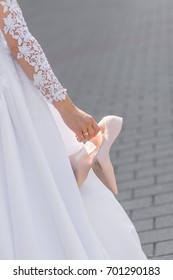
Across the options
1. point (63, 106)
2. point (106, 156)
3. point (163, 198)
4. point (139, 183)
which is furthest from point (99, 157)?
point (139, 183)

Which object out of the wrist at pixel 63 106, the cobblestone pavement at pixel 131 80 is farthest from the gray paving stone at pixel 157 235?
the wrist at pixel 63 106

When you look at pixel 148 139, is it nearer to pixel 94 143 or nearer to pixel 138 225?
pixel 138 225

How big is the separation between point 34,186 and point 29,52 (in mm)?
507

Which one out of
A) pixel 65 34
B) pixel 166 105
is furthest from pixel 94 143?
pixel 65 34

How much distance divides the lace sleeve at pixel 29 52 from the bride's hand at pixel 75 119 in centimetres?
3

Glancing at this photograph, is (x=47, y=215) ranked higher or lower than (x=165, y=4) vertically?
lower

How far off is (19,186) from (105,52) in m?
9.00

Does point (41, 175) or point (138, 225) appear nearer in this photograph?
point (41, 175)

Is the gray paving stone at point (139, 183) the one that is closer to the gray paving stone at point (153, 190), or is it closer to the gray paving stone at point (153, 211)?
the gray paving stone at point (153, 190)

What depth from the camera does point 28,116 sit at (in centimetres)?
318

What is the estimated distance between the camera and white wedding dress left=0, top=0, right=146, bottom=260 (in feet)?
10.2

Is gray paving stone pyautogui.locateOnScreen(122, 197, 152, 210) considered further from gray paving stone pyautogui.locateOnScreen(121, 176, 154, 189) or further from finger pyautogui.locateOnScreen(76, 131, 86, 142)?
finger pyautogui.locateOnScreen(76, 131, 86, 142)

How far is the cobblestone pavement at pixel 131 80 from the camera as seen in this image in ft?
18.0

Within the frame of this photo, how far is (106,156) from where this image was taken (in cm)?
339
